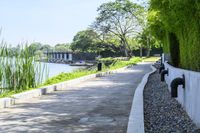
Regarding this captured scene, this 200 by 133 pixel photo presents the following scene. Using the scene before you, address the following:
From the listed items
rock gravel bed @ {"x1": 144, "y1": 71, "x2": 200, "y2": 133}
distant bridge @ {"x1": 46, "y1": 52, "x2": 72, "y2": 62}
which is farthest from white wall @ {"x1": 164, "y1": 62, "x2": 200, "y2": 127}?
distant bridge @ {"x1": 46, "y1": 52, "x2": 72, "y2": 62}

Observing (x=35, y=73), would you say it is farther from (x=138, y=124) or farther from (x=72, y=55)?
A: (x=72, y=55)

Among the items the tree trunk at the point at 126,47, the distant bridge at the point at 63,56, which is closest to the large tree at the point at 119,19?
the tree trunk at the point at 126,47

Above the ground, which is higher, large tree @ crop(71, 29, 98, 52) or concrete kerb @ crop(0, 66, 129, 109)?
large tree @ crop(71, 29, 98, 52)

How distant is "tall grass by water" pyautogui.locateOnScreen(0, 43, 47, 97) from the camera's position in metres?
10.7

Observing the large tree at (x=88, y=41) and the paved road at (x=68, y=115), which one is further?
the large tree at (x=88, y=41)

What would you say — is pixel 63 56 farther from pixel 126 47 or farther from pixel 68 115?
pixel 68 115

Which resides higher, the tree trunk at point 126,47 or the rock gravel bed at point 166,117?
the tree trunk at point 126,47

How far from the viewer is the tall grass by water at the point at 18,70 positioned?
35.1 feet

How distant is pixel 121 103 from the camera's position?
1029cm

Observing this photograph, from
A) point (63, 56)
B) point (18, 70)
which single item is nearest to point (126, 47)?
point (63, 56)

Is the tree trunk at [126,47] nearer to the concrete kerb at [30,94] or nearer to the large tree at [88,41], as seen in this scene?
the large tree at [88,41]

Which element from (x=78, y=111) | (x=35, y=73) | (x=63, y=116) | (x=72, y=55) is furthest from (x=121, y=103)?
(x=72, y=55)

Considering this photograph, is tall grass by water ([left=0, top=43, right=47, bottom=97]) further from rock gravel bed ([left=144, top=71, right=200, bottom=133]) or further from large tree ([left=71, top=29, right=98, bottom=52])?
large tree ([left=71, top=29, right=98, bottom=52])

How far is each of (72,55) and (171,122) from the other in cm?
9913
